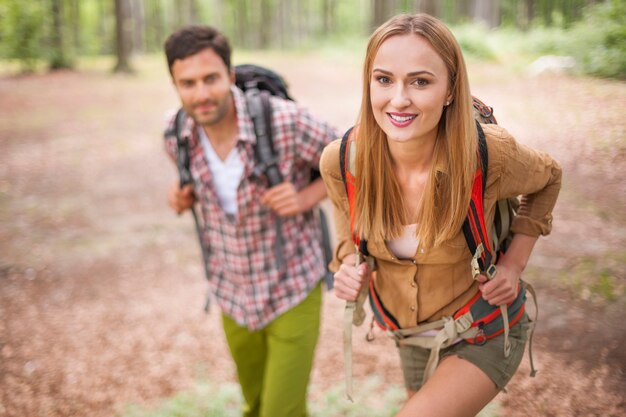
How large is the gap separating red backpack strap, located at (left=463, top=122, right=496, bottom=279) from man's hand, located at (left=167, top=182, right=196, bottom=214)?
5.82 ft

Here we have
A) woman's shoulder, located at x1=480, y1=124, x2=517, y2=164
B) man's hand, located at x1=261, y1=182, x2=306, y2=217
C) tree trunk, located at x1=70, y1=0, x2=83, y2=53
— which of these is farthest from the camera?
tree trunk, located at x1=70, y1=0, x2=83, y2=53

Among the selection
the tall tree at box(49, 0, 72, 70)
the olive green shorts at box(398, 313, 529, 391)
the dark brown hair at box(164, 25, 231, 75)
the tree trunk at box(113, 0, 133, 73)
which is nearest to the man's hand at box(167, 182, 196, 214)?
the dark brown hair at box(164, 25, 231, 75)

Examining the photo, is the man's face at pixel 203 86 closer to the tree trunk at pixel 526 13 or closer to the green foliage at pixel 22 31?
the tree trunk at pixel 526 13

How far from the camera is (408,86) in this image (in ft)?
6.86

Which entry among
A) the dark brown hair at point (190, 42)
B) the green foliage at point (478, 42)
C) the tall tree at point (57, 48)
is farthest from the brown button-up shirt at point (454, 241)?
the tall tree at point (57, 48)

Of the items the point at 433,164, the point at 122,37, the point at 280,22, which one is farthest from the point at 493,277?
the point at 280,22

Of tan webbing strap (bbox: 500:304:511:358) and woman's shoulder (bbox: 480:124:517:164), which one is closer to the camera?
woman's shoulder (bbox: 480:124:517:164)

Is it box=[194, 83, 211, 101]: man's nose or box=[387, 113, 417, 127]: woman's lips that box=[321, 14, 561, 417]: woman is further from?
box=[194, 83, 211, 101]: man's nose

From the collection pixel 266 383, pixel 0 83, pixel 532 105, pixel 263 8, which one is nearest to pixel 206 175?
pixel 266 383

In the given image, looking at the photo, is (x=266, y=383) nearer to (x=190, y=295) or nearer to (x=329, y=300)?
(x=329, y=300)

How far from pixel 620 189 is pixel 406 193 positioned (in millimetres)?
1910

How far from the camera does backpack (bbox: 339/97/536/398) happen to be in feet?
7.13

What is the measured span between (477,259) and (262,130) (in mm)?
1532

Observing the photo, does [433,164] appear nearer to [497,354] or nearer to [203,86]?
[497,354]
